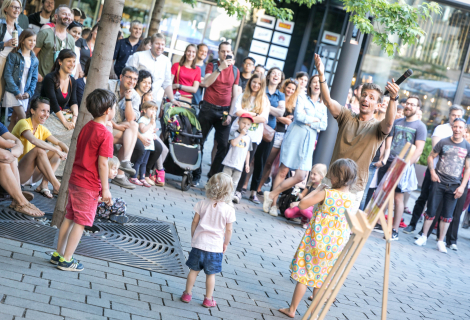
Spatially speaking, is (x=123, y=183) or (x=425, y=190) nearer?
(x=123, y=183)

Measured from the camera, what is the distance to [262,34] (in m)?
19.5

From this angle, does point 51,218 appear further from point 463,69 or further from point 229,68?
point 463,69

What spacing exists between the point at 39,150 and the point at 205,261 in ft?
9.38

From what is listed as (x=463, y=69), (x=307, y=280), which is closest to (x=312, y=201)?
(x=307, y=280)

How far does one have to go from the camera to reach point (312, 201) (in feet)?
15.3

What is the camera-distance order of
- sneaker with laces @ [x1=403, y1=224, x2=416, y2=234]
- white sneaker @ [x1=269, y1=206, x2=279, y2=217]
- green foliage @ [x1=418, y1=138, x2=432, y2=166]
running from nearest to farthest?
white sneaker @ [x1=269, y1=206, x2=279, y2=217]
sneaker with laces @ [x1=403, y1=224, x2=416, y2=234]
green foliage @ [x1=418, y1=138, x2=432, y2=166]

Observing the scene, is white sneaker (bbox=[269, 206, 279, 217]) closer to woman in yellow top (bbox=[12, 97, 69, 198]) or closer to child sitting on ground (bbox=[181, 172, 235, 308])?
woman in yellow top (bbox=[12, 97, 69, 198])

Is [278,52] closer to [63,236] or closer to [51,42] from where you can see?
[51,42]

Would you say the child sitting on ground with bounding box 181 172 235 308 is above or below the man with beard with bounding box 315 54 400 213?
below

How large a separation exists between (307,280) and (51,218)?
2760 millimetres

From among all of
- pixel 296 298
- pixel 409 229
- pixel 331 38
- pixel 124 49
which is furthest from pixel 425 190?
pixel 331 38

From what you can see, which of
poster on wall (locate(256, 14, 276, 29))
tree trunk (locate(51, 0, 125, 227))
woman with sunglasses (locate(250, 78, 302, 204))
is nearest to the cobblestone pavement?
Result: tree trunk (locate(51, 0, 125, 227))

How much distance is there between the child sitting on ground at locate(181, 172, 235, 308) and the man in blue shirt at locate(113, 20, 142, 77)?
6456 mm

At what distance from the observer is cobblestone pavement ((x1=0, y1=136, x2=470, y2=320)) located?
4031mm
